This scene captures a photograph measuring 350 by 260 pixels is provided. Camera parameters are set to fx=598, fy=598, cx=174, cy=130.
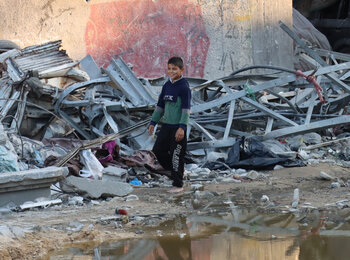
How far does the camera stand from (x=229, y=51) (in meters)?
12.7

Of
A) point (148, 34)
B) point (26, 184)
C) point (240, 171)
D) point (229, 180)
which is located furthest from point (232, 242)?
point (148, 34)

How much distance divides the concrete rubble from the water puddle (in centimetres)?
176

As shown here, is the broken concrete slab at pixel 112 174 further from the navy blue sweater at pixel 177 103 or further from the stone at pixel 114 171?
the navy blue sweater at pixel 177 103

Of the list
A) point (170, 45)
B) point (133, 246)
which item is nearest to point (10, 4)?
point (170, 45)

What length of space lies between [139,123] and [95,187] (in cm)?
218

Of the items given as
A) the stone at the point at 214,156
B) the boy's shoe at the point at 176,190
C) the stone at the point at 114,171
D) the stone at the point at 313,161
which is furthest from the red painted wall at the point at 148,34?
the boy's shoe at the point at 176,190

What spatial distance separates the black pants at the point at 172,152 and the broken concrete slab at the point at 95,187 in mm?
517

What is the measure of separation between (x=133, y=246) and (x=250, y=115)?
5128mm

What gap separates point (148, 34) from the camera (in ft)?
40.1

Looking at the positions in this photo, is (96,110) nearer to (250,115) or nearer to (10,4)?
(250,115)

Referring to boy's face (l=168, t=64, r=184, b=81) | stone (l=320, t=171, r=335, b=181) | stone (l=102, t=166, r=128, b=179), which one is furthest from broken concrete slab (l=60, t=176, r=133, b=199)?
stone (l=320, t=171, r=335, b=181)

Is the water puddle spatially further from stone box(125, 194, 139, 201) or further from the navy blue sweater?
the navy blue sweater

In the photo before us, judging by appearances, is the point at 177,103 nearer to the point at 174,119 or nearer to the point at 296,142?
the point at 174,119

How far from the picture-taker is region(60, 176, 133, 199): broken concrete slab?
6.33 meters
